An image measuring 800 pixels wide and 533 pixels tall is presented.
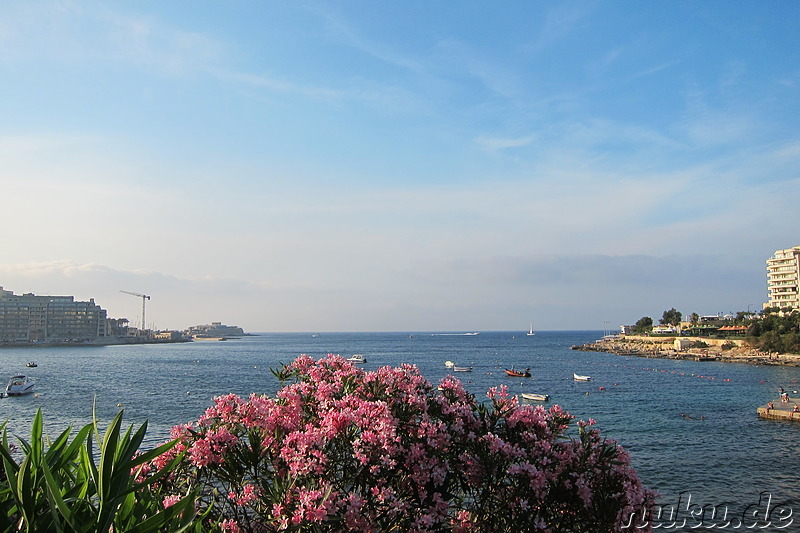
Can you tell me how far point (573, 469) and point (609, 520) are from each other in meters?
0.57

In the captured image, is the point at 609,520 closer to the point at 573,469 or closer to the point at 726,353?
the point at 573,469

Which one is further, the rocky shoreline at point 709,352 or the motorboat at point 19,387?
the rocky shoreline at point 709,352

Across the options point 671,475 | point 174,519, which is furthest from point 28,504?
point 671,475

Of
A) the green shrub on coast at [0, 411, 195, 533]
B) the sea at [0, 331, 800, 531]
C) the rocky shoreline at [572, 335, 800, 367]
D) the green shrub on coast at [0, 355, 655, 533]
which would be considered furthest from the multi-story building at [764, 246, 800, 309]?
the green shrub on coast at [0, 411, 195, 533]

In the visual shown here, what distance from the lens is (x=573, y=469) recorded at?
233 inches

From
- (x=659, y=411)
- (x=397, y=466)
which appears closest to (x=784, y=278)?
(x=659, y=411)

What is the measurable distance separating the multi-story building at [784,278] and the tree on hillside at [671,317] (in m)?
A: 34.8

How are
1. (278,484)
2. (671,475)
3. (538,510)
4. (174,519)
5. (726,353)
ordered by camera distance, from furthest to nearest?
(726,353) < (671,475) < (538,510) < (278,484) < (174,519)

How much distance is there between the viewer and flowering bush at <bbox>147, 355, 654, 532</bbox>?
5.28 meters

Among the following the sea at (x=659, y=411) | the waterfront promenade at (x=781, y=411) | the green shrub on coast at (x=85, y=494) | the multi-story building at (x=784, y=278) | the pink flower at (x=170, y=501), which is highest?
the multi-story building at (x=784, y=278)

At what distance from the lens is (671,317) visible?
17725 centimetres

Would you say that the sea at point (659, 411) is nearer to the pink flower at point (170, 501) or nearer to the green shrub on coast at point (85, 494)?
the green shrub on coast at point (85, 494)

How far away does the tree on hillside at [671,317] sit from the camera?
174500 mm

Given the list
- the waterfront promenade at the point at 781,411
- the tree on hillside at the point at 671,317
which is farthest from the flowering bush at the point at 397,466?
the tree on hillside at the point at 671,317
